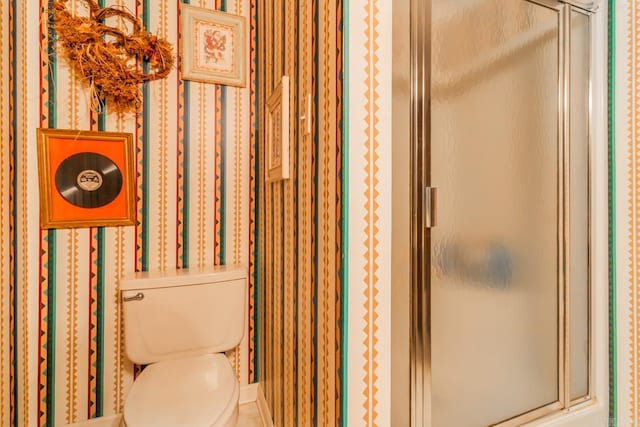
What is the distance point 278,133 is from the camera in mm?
1239

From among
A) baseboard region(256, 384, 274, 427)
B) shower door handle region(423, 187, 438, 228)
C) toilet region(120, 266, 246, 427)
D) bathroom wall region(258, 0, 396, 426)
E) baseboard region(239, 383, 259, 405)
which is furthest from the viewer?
baseboard region(239, 383, 259, 405)

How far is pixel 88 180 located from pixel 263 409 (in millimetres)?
1378

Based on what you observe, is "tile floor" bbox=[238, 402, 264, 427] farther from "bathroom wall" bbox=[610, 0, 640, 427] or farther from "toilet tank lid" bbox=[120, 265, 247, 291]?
"bathroom wall" bbox=[610, 0, 640, 427]

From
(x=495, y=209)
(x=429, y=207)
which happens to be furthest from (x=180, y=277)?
(x=495, y=209)

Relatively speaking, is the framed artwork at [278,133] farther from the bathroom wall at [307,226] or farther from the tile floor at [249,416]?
the tile floor at [249,416]

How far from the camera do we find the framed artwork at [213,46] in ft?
5.13

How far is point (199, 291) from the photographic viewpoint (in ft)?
4.61

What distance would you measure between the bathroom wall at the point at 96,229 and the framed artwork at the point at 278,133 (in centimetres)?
34

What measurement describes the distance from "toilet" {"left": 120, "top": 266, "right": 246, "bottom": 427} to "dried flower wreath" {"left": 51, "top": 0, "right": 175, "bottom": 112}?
2.74ft

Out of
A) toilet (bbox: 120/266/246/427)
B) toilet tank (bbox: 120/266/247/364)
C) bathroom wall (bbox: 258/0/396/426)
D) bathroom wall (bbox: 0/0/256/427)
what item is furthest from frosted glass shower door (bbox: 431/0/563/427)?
bathroom wall (bbox: 0/0/256/427)

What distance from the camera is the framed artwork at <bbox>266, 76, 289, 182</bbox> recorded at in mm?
1136

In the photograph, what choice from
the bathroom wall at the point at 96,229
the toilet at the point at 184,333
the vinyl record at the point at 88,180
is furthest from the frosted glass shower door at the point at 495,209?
the vinyl record at the point at 88,180

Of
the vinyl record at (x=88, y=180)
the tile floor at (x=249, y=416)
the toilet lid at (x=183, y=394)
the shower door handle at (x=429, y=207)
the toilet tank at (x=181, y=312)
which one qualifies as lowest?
the tile floor at (x=249, y=416)

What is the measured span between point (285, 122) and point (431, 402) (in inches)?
39.0
